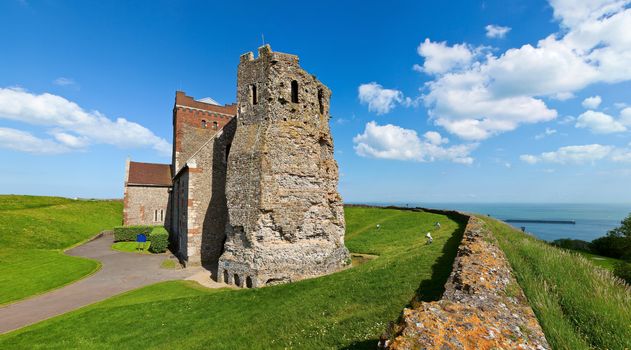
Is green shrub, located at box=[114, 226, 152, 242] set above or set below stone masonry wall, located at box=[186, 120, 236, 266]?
below

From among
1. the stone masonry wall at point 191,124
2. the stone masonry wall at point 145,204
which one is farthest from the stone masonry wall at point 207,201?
the stone masonry wall at point 145,204

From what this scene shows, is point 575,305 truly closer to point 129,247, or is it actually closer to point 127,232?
point 129,247

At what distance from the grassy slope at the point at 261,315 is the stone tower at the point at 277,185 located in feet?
9.26

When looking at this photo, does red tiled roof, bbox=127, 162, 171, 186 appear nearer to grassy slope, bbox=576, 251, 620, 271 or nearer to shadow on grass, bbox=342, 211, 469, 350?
shadow on grass, bbox=342, 211, 469, 350

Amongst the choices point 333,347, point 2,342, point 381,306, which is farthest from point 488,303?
point 2,342

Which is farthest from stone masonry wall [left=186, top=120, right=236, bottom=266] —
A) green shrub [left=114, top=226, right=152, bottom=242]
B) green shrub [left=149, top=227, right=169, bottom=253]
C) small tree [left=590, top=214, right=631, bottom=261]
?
small tree [left=590, top=214, right=631, bottom=261]

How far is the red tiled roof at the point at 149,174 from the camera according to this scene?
35094mm

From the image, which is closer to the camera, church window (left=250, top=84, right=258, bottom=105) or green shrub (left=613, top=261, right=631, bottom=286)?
green shrub (left=613, top=261, right=631, bottom=286)

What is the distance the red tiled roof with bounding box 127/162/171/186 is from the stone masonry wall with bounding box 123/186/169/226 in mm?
655

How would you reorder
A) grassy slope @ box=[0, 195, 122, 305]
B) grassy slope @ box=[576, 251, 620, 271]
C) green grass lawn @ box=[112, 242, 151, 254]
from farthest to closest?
green grass lawn @ box=[112, 242, 151, 254] < grassy slope @ box=[0, 195, 122, 305] < grassy slope @ box=[576, 251, 620, 271]

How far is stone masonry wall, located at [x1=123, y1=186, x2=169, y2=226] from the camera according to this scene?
113ft

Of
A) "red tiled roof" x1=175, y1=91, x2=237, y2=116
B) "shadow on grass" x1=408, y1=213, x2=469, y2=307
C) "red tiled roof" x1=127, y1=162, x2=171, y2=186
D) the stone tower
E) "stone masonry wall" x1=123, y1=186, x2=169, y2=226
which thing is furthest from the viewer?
"red tiled roof" x1=175, y1=91, x2=237, y2=116

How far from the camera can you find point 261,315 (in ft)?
35.5

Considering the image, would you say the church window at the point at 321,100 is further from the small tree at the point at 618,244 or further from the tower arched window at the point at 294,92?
the small tree at the point at 618,244
